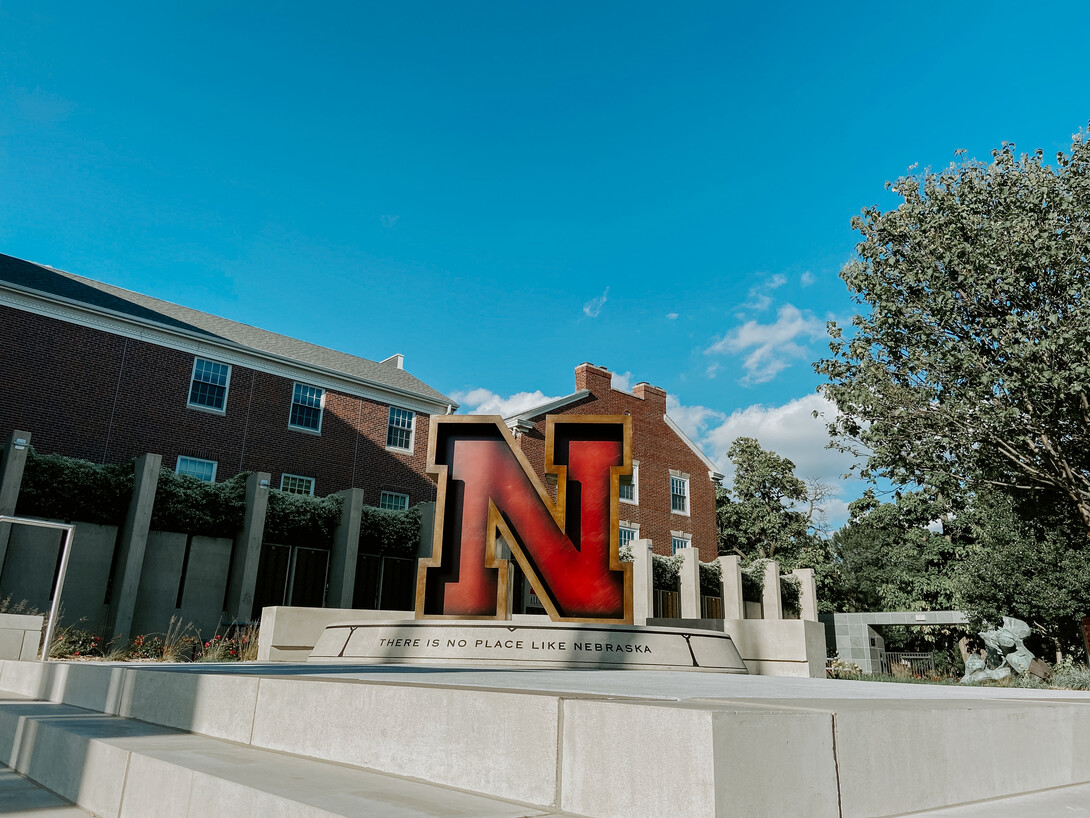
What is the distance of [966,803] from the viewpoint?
11.2 ft

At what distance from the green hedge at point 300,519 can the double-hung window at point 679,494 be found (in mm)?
18529

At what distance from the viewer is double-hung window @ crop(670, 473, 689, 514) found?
37.2m

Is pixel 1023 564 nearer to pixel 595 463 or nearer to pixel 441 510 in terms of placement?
pixel 595 463

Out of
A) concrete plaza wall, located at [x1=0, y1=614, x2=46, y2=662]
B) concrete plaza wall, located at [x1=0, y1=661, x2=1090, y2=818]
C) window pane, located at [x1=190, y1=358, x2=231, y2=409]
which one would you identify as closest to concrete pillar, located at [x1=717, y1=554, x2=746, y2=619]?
window pane, located at [x1=190, y1=358, x2=231, y2=409]

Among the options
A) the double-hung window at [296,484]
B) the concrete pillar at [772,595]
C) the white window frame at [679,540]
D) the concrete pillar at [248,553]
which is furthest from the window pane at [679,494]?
the concrete pillar at [248,553]

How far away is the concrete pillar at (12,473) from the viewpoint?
59.6ft

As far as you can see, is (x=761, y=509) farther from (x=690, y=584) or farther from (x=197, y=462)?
(x=197, y=462)

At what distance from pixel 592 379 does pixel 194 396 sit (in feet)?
58.2

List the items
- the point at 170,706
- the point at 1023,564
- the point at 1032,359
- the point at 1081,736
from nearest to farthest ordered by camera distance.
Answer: the point at 1081,736, the point at 170,706, the point at 1032,359, the point at 1023,564

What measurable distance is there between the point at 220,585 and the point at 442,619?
11.9 m

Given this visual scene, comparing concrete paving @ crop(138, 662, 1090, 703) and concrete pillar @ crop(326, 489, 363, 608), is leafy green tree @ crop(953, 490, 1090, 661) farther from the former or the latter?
concrete paving @ crop(138, 662, 1090, 703)

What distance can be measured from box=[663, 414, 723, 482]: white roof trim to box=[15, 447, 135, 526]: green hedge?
25674mm

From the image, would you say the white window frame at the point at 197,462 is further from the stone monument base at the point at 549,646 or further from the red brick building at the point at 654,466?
the stone monument base at the point at 549,646

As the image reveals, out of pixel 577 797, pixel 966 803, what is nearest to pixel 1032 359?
pixel 966 803
